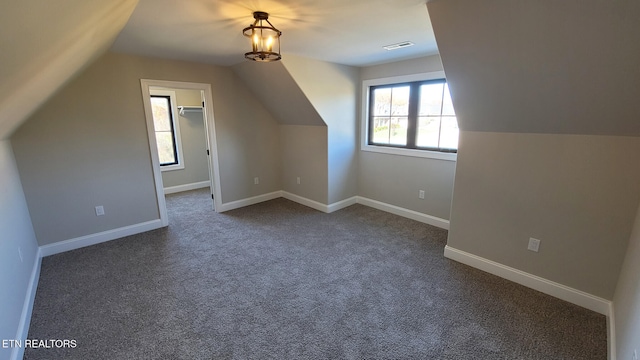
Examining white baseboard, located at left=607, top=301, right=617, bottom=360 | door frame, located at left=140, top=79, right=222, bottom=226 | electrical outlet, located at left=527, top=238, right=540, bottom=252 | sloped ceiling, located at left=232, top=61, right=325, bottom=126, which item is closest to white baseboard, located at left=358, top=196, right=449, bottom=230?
electrical outlet, located at left=527, top=238, right=540, bottom=252

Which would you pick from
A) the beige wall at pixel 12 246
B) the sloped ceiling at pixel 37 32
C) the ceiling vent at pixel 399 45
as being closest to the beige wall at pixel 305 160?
the ceiling vent at pixel 399 45

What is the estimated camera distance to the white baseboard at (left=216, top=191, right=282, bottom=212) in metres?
4.51

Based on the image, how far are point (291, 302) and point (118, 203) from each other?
8.86 feet

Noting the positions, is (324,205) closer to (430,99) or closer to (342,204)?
(342,204)

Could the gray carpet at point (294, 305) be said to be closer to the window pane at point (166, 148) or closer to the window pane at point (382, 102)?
the window pane at point (382, 102)

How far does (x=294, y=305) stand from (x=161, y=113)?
4829mm

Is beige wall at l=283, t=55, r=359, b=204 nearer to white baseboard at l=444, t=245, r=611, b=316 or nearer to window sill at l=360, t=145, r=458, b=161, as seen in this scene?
window sill at l=360, t=145, r=458, b=161

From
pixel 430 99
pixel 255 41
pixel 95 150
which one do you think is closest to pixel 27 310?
pixel 95 150

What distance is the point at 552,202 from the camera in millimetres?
2303

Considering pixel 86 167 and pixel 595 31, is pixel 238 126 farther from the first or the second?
pixel 595 31

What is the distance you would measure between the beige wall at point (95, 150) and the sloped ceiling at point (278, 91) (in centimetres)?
46

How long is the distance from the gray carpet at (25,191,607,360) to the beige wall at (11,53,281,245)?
0.43 metres

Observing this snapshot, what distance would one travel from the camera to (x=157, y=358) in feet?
5.87

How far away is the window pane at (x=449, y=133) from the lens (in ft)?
11.5
